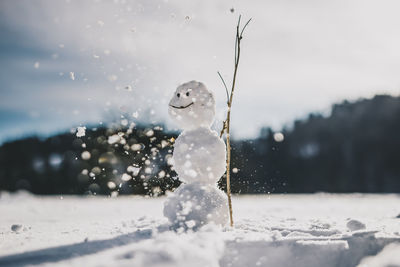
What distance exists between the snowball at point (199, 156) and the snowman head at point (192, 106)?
112 millimetres

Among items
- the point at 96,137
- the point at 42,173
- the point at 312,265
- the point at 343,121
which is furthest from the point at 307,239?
the point at 343,121

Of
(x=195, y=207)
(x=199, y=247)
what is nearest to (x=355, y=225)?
(x=195, y=207)

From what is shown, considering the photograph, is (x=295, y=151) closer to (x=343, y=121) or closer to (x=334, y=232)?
(x=343, y=121)

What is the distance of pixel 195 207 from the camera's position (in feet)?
11.0

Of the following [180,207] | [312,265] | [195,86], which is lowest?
[312,265]

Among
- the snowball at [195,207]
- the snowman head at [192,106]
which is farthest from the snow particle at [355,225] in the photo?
the snowman head at [192,106]

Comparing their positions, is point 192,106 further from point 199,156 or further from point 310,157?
point 310,157

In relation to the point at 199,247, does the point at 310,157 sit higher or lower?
lower

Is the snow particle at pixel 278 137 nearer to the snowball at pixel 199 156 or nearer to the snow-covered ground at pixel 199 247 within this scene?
the snow-covered ground at pixel 199 247

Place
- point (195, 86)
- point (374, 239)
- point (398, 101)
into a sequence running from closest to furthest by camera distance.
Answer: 1. point (374, 239)
2. point (195, 86)
3. point (398, 101)

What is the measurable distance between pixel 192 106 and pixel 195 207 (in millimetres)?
985

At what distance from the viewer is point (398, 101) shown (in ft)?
65.2

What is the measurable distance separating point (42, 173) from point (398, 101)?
61.9 feet

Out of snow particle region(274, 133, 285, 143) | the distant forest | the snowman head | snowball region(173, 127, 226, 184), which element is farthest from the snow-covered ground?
snow particle region(274, 133, 285, 143)
